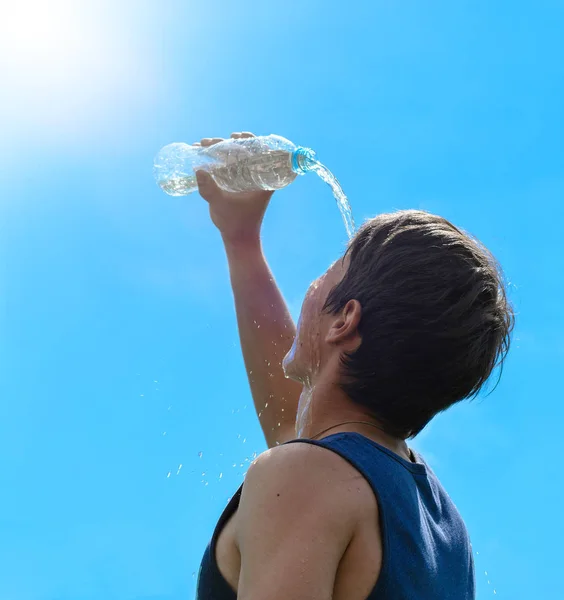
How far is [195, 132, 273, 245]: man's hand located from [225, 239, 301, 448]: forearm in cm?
5

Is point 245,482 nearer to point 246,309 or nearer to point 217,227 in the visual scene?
point 246,309

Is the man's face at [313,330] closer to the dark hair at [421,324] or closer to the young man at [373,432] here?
the young man at [373,432]

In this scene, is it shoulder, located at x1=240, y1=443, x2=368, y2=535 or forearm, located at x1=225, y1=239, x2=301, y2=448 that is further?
forearm, located at x1=225, y1=239, x2=301, y2=448

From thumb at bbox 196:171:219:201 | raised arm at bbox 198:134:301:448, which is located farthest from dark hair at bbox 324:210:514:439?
thumb at bbox 196:171:219:201

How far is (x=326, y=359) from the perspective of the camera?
2.00 meters

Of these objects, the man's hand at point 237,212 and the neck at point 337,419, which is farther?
the man's hand at point 237,212

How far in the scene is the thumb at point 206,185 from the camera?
3451mm

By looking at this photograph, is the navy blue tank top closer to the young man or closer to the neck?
the young man

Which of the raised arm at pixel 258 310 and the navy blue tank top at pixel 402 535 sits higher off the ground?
the raised arm at pixel 258 310

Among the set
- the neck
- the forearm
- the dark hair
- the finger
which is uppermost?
the finger

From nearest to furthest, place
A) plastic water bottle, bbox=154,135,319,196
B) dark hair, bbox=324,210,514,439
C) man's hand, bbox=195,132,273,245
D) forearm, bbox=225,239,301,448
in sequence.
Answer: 1. dark hair, bbox=324,210,514,439
2. forearm, bbox=225,239,301,448
3. man's hand, bbox=195,132,273,245
4. plastic water bottle, bbox=154,135,319,196

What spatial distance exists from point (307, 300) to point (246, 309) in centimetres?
95

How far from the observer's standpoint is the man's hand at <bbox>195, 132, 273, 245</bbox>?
332cm

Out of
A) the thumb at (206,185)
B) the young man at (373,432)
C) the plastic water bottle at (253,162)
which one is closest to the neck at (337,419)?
the young man at (373,432)
